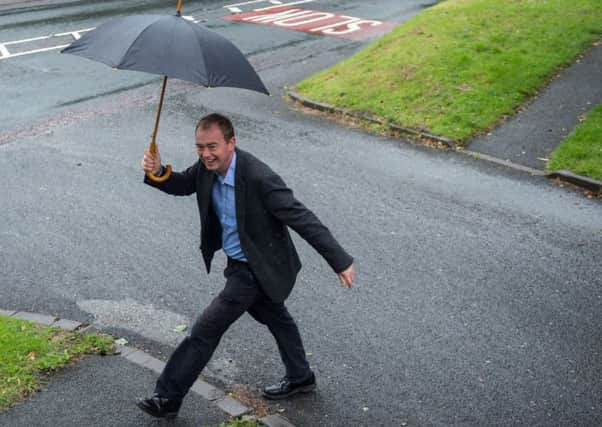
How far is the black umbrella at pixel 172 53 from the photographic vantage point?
17.3 feet

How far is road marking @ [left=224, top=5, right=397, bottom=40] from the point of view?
1947 centimetres

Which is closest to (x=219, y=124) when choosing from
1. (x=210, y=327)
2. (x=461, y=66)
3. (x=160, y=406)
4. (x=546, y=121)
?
(x=210, y=327)

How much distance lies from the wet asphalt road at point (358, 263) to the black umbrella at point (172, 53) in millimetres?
2111

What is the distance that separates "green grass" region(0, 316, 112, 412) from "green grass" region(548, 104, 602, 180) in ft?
20.7

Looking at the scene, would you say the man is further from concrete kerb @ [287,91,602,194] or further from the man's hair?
concrete kerb @ [287,91,602,194]

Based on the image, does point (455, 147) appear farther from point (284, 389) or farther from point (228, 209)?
point (228, 209)

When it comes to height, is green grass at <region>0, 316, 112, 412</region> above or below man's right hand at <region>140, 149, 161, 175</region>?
below

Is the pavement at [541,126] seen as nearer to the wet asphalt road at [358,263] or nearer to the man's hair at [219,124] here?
the wet asphalt road at [358,263]

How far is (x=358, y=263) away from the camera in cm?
827

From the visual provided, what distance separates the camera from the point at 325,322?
714 cm

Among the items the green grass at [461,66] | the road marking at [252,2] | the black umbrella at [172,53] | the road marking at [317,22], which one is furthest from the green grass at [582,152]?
the road marking at [252,2]

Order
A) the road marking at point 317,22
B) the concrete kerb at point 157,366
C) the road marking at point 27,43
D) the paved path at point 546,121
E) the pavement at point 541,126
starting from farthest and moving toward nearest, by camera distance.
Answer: the road marking at point 317,22, the road marking at point 27,43, the paved path at point 546,121, the pavement at point 541,126, the concrete kerb at point 157,366

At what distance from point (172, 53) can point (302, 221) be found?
1.27m

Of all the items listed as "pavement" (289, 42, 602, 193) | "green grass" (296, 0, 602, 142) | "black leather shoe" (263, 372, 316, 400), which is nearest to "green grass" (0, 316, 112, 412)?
"black leather shoe" (263, 372, 316, 400)
